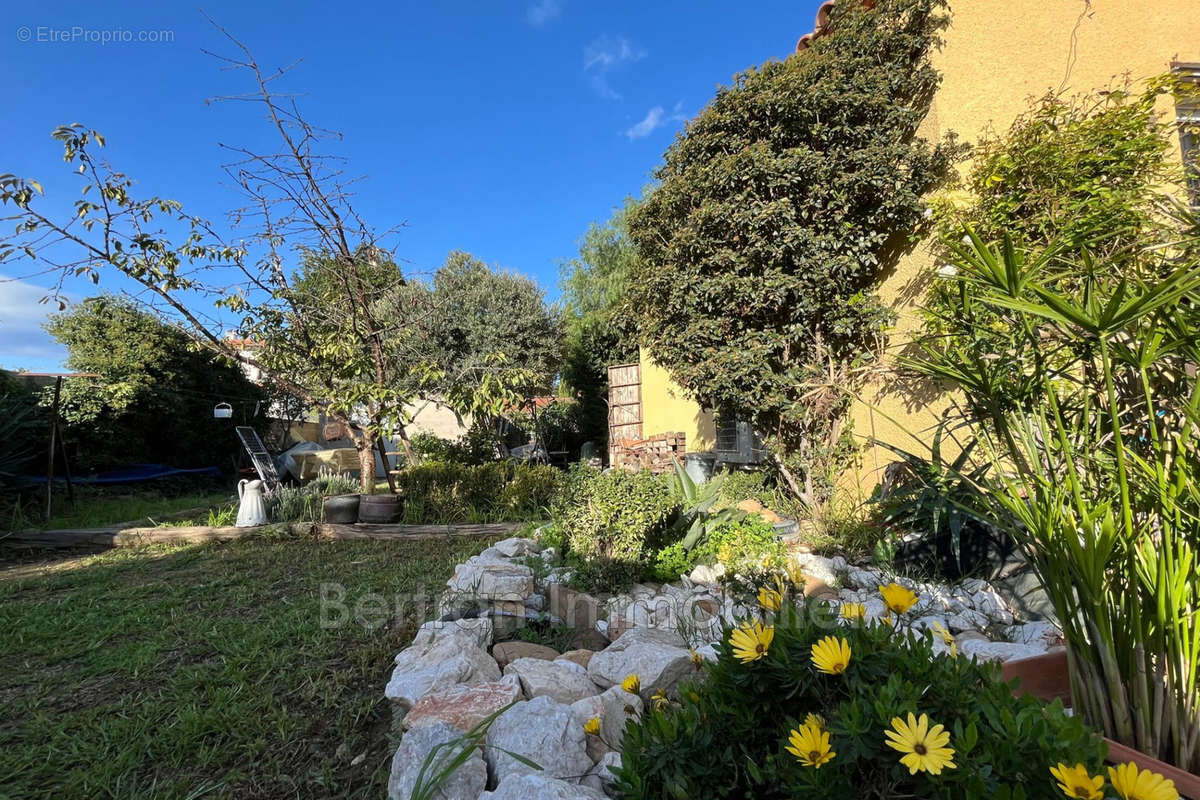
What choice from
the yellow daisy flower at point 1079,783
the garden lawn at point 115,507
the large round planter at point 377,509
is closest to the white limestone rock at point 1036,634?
the yellow daisy flower at point 1079,783

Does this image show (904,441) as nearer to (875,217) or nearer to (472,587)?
(875,217)

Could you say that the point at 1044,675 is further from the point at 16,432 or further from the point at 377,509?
the point at 16,432

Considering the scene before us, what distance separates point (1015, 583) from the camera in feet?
8.11

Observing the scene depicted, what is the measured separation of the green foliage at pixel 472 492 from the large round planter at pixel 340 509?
1.58 ft

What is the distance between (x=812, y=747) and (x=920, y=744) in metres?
0.14

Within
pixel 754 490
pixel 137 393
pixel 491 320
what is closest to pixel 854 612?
pixel 754 490

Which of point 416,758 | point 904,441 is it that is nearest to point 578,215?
point 904,441

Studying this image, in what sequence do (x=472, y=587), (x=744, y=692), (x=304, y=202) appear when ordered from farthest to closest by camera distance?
(x=304, y=202) → (x=472, y=587) → (x=744, y=692)

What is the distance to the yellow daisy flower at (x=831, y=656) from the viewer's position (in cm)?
82

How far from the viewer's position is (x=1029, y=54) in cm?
375

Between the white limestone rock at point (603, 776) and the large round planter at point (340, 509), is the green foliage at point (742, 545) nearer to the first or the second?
the white limestone rock at point (603, 776)

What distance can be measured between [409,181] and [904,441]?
5.56 m
